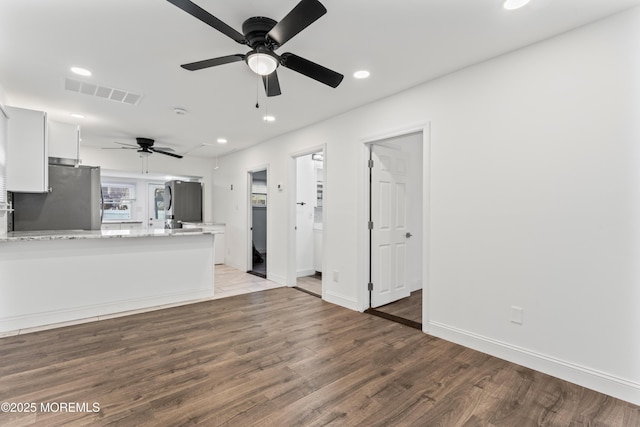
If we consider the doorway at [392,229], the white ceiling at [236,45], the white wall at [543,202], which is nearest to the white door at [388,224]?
the doorway at [392,229]

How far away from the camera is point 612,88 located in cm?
204

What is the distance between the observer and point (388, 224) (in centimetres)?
391

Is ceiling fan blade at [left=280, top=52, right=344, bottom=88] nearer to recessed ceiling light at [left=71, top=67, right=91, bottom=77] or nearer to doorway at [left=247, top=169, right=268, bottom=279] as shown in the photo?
recessed ceiling light at [left=71, top=67, right=91, bottom=77]

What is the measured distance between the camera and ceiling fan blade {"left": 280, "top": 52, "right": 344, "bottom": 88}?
2064 mm

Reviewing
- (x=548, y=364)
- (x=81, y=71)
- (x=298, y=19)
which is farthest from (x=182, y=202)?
(x=548, y=364)

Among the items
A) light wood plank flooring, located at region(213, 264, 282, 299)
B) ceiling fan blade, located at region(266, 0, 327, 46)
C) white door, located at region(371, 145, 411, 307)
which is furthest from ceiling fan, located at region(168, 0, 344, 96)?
light wood plank flooring, located at region(213, 264, 282, 299)

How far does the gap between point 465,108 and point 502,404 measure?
238 centimetres

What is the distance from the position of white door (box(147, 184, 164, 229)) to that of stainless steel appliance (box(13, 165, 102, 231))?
10.0ft

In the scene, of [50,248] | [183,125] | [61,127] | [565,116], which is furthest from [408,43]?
[61,127]

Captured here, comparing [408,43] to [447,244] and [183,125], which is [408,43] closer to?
[447,244]

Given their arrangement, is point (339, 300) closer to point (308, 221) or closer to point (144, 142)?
point (308, 221)

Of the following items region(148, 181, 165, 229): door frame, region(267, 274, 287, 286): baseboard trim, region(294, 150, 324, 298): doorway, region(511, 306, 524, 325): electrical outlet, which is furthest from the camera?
region(148, 181, 165, 229): door frame

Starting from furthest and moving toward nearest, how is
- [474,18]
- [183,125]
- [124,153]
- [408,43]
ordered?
[124,153], [183,125], [408,43], [474,18]

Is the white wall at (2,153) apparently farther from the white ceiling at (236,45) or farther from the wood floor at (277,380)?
the wood floor at (277,380)
